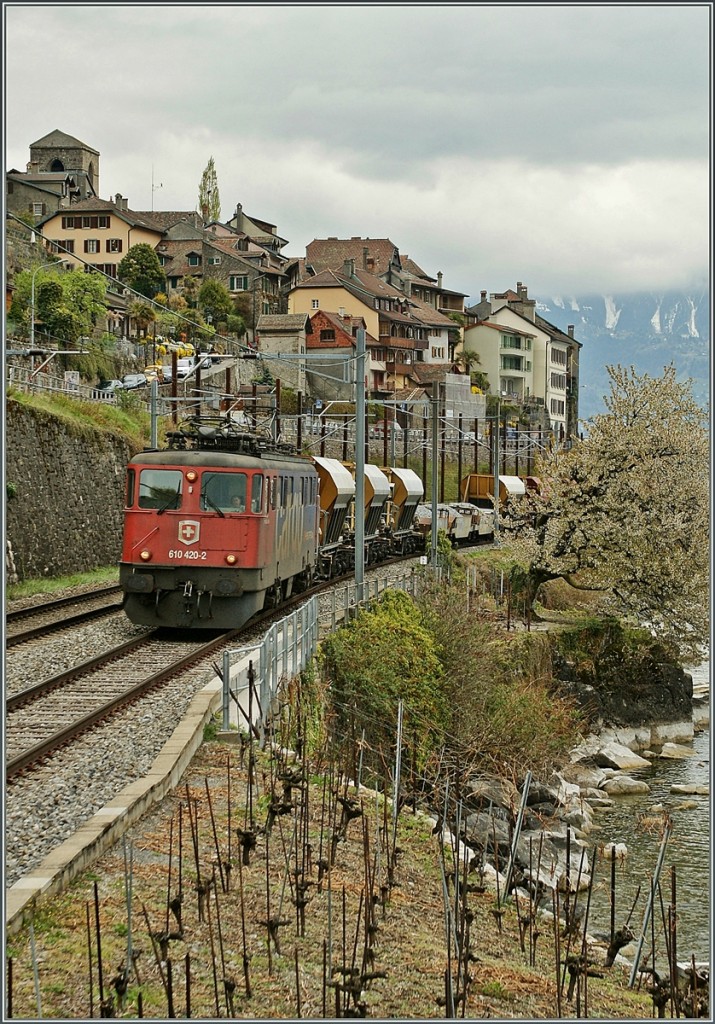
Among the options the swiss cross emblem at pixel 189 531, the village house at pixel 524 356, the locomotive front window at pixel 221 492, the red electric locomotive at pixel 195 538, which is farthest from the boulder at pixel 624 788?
the village house at pixel 524 356

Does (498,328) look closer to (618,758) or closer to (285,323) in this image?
(285,323)

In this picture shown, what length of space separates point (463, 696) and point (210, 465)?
557 centimetres

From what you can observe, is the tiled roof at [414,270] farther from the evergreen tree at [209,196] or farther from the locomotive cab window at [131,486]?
the locomotive cab window at [131,486]

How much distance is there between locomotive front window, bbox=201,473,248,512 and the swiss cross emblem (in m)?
0.26

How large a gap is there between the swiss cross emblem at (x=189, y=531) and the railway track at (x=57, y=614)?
2.59 metres

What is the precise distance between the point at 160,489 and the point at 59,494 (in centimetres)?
1164

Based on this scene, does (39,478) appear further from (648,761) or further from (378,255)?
(378,255)

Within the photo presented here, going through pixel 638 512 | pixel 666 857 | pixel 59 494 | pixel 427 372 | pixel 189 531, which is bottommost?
pixel 666 857

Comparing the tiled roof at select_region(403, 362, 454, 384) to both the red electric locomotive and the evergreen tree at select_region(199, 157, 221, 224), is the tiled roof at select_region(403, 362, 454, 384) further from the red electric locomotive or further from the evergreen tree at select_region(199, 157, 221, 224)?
the red electric locomotive

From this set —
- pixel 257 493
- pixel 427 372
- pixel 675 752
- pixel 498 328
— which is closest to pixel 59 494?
pixel 257 493

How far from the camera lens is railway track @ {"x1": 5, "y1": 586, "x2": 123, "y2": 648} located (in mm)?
19555

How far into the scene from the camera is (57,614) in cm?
2312

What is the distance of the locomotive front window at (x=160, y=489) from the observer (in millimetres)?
19625

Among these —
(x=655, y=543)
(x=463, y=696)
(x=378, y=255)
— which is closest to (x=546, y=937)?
(x=463, y=696)
